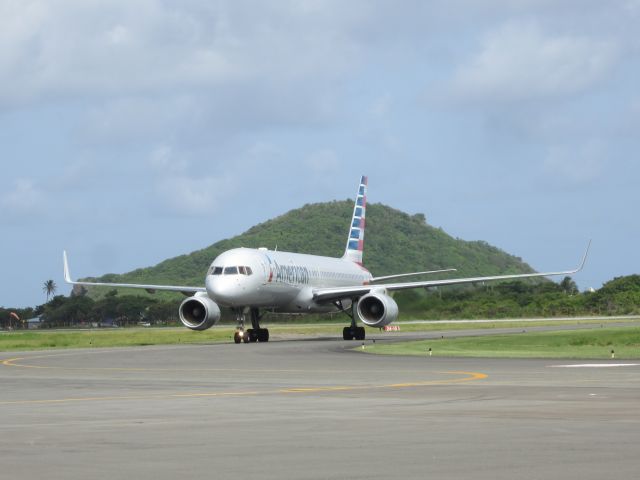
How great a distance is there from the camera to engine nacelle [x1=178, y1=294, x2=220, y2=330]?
5553cm

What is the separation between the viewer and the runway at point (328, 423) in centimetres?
1155

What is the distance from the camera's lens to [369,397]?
20547mm

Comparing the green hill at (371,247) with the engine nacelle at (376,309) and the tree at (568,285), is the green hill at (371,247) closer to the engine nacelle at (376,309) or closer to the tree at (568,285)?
the tree at (568,285)

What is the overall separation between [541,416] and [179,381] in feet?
38.5

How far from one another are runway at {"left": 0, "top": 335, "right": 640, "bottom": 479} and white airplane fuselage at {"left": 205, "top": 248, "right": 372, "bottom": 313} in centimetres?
2221

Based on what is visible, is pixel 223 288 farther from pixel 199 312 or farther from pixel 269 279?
pixel 199 312

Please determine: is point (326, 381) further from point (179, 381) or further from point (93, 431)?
point (93, 431)

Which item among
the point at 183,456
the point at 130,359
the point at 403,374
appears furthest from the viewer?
the point at 130,359

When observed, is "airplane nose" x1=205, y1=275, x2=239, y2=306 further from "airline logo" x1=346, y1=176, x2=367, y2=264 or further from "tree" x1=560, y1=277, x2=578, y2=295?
"tree" x1=560, y1=277, x2=578, y2=295

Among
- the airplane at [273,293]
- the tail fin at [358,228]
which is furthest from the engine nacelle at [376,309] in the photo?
the tail fin at [358,228]

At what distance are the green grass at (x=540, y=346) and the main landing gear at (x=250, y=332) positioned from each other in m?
9.90

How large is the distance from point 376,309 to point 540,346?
13703 mm

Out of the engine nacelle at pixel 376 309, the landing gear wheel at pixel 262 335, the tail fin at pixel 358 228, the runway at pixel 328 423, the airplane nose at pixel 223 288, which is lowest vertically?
the runway at pixel 328 423

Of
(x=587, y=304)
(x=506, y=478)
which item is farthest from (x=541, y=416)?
(x=587, y=304)
